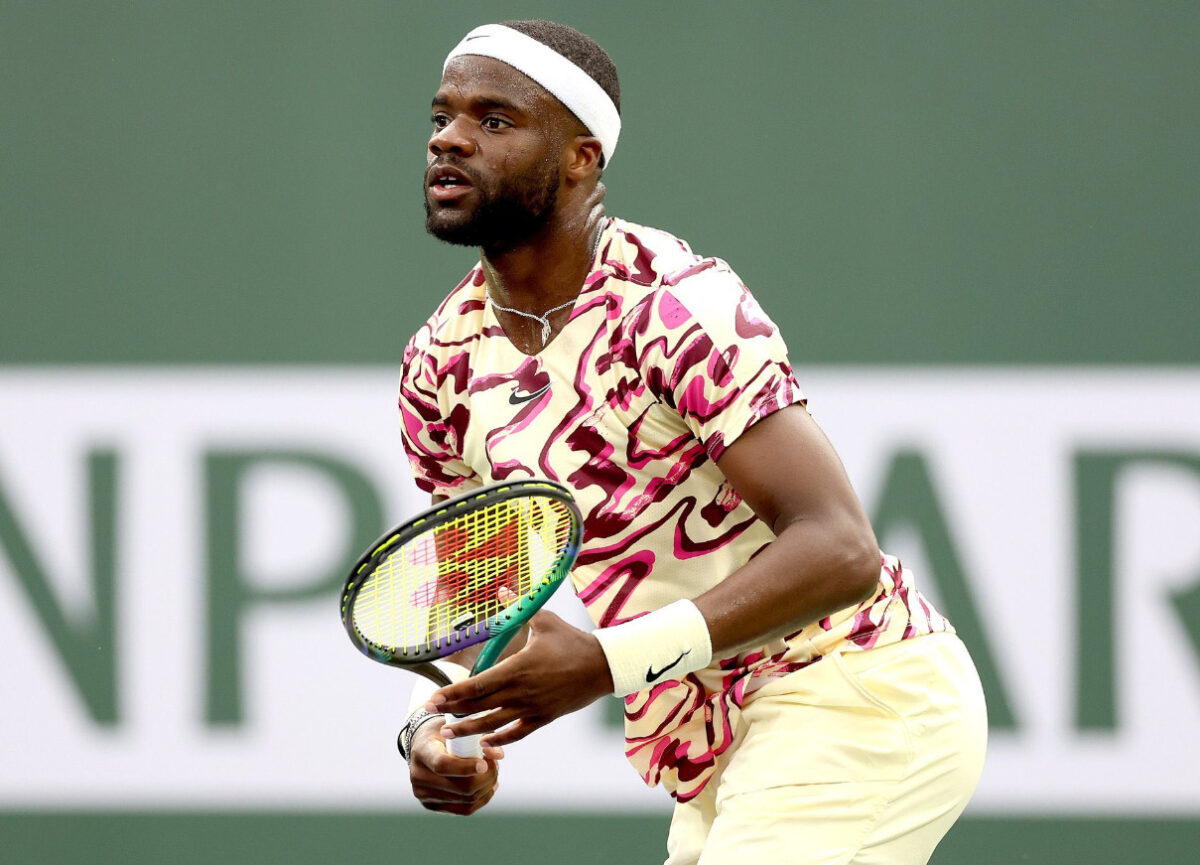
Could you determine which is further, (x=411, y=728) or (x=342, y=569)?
(x=342, y=569)

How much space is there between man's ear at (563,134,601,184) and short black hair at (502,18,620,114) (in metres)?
0.09

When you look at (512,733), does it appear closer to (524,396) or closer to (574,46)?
(524,396)

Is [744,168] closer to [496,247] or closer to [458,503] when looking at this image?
[496,247]

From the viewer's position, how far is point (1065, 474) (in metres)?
3.58

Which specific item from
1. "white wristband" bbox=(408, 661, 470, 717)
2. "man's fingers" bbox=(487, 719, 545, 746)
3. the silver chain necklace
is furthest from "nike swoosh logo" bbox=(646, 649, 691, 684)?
the silver chain necklace

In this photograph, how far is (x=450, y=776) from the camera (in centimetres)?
202

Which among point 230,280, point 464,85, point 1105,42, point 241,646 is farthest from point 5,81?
point 1105,42

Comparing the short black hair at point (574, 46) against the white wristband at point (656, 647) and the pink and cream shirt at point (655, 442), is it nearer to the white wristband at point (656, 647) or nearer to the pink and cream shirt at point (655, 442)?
the pink and cream shirt at point (655, 442)

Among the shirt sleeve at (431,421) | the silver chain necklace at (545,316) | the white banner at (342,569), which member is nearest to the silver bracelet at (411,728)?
the shirt sleeve at (431,421)

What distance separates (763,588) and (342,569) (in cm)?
199

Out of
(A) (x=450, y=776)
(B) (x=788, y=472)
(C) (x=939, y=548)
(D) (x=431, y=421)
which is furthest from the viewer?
(C) (x=939, y=548)

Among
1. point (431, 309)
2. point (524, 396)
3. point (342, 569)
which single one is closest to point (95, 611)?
point (342, 569)

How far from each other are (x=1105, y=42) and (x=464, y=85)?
1977 mm

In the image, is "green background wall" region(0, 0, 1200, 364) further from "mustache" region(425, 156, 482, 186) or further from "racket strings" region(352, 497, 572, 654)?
"racket strings" region(352, 497, 572, 654)
